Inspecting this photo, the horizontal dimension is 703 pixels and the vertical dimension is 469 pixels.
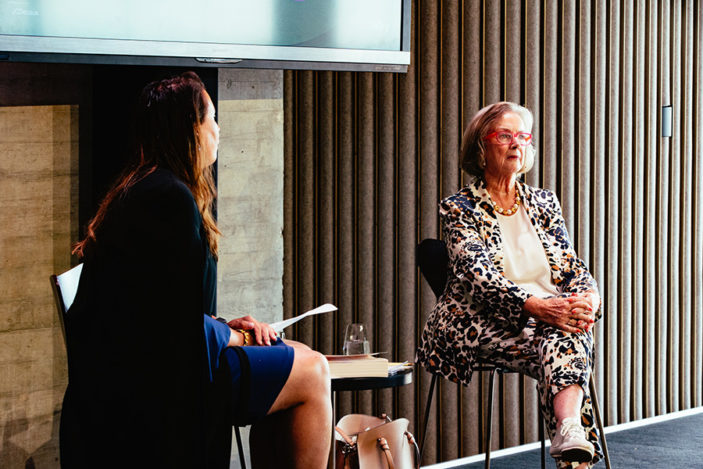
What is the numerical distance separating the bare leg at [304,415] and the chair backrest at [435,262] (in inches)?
35.3

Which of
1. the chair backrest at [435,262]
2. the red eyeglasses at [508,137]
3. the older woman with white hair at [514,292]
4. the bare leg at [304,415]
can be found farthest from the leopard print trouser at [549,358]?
the bare leg at [304,415]

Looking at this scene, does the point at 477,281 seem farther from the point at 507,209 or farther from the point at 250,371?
the point at 250,371

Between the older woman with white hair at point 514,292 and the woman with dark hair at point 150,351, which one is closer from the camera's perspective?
the woman with dark hair at point 150,351

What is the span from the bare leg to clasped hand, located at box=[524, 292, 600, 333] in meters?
0.84

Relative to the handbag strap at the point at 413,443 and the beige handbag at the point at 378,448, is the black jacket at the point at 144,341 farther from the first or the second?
the handbag strap at the point at 413,443

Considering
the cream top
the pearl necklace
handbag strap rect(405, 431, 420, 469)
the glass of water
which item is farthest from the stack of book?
the pearl necklace

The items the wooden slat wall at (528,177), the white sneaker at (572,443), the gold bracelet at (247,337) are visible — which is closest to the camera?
the gold bracelet at (247,337)

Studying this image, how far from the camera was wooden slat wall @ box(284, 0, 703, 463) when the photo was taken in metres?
3.41

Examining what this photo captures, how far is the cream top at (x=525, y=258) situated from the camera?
2.92m

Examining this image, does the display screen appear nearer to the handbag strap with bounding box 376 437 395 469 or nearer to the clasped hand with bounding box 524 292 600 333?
the clasped hand with bounding box 524 292 600 333

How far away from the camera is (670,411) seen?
455 centimetres

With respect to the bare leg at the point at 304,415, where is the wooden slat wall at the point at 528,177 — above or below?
above

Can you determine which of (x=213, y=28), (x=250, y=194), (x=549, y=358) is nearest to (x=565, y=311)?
(x=549, y=358)

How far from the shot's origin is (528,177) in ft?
12.8
